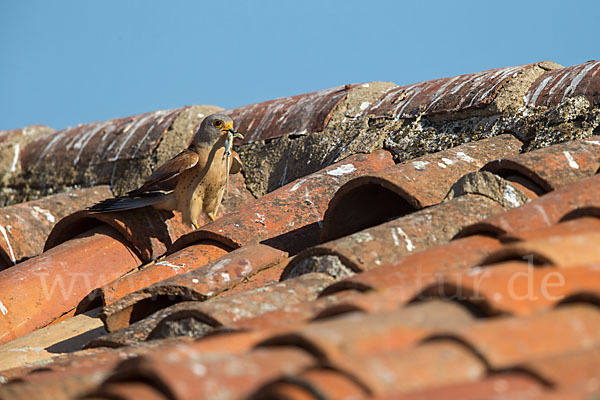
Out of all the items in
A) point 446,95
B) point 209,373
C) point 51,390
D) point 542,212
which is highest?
point 446,95

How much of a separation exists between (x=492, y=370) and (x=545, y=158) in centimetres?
184

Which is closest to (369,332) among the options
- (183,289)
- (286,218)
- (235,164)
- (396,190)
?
(183,289)

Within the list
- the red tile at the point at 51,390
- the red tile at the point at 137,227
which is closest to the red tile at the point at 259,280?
the red tile at the point at 51,390

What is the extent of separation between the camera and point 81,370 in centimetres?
181

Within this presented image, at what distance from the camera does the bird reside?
177 inches

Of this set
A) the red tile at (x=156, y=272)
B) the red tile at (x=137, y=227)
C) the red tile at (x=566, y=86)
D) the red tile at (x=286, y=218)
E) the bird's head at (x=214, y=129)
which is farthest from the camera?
the bird's head at (x=214, y=129)

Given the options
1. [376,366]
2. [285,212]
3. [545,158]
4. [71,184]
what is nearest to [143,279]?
[285,212]

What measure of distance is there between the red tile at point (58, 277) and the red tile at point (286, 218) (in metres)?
0.55

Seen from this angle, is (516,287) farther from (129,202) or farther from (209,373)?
(129,202)

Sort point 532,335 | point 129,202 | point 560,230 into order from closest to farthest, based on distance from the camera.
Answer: point 532,335 → point 560,230 → point 129,202

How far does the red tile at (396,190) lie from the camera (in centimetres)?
294

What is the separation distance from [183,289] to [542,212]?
4.28ft

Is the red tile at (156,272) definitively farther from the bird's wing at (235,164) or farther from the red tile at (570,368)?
the red tile at (570,368)

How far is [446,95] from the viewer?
422 cm
